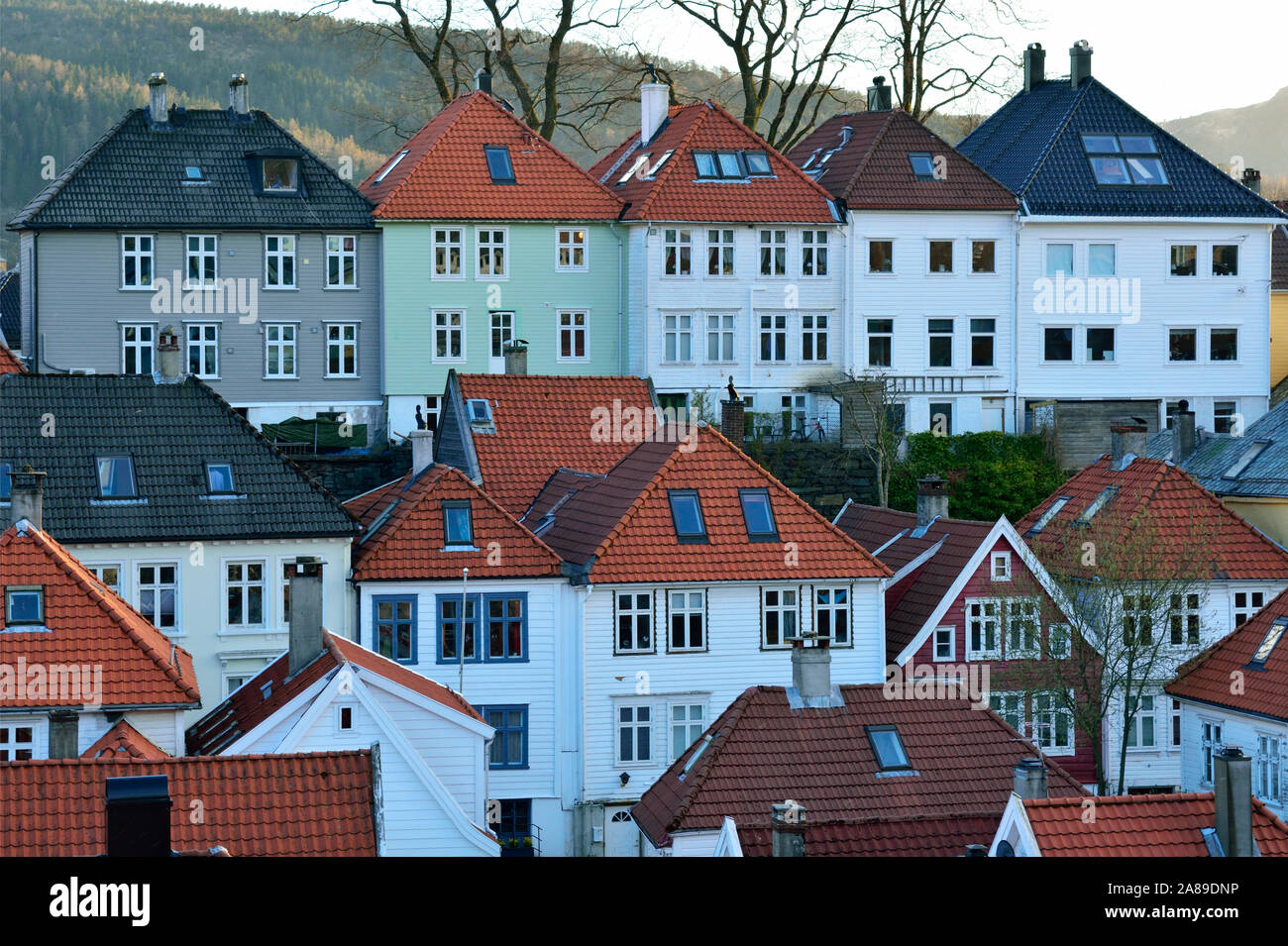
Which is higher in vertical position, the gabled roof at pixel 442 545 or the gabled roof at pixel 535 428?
the gabled roof at pixel 535 428

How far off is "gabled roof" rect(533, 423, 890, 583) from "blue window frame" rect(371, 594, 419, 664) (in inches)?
122

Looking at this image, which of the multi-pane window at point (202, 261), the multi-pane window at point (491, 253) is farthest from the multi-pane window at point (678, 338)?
the multi-pane window at point (202, 261)

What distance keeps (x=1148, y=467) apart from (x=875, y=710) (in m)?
13.7

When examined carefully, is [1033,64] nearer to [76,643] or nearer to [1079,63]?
[1079,63]

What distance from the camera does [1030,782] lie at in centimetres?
2419

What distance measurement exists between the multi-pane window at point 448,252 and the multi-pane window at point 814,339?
29.6ft

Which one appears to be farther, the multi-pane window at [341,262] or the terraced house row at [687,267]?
the multi-pane window at [341,262]

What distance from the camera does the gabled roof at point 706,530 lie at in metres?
33.8

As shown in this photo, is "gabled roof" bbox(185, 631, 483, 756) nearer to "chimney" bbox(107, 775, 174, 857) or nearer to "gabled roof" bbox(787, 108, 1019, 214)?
"chimney" bbox(107, 775, 174, 857)

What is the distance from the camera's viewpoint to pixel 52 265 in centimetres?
4362

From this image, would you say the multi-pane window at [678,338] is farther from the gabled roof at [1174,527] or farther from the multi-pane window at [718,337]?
the gabled roof at [1174,527]

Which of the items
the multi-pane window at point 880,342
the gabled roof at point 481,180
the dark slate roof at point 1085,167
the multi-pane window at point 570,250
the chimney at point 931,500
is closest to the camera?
the chimney at point 931,500
